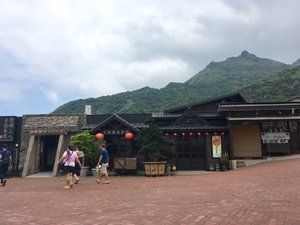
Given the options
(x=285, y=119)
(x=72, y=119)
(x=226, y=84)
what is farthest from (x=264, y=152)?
(x=226, y=84)

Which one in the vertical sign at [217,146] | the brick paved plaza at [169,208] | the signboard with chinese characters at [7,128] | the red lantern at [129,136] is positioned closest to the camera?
the brick paved plaza at [169,208]

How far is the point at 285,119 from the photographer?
19.0 m

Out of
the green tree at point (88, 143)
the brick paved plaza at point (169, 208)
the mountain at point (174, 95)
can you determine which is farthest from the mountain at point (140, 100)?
the brick paved plaza at point (169, 208)

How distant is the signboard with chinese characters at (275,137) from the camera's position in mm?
19953

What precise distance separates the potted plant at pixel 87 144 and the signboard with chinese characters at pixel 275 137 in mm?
11215

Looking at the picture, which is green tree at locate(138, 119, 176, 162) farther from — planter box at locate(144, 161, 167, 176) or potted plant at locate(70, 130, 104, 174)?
potted plant at locate(70, 130, 104, 174)

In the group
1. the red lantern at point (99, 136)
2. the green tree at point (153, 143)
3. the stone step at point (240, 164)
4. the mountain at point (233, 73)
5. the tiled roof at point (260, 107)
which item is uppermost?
the mountain at point (233, 73)

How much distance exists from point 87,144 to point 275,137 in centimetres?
1262

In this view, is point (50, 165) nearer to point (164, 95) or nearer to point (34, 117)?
point (34, 117)

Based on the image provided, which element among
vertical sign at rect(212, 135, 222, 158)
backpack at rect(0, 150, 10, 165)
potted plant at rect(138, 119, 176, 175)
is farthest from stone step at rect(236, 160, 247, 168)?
backpack at rect(0, 150, 10, 165)

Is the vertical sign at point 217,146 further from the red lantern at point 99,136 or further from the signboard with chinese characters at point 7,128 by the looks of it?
the signboard with chinese characters at point 7,128

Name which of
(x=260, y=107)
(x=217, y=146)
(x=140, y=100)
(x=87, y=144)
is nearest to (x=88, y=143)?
(x=87, y=144)

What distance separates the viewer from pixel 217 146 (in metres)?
19.3

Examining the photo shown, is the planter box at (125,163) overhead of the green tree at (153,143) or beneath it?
beneath
